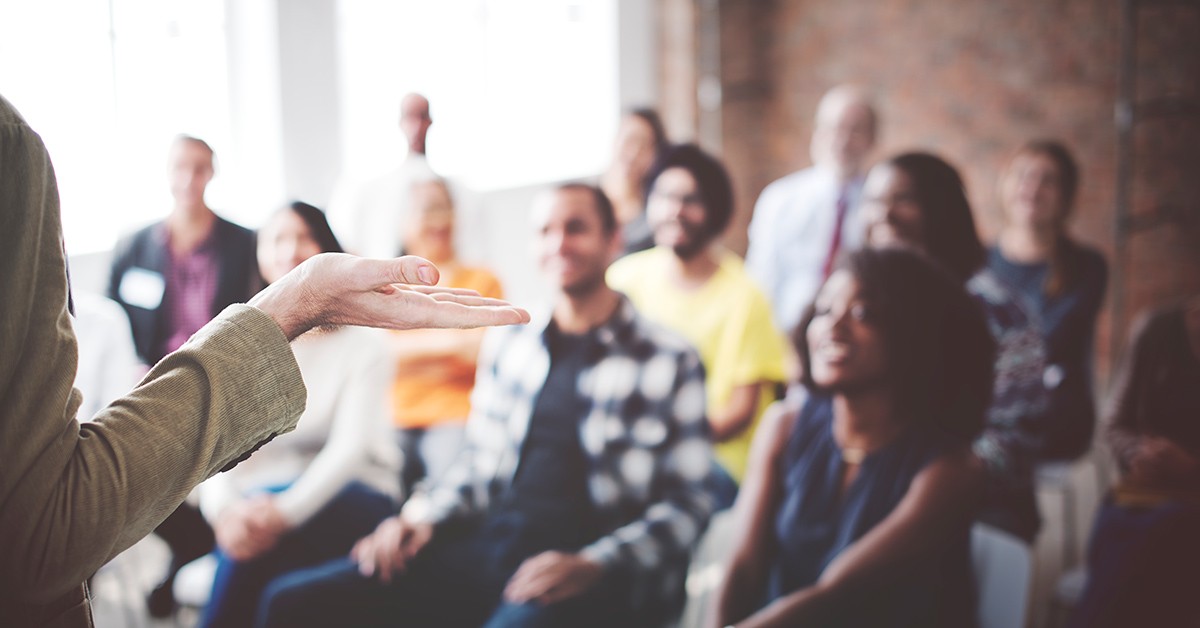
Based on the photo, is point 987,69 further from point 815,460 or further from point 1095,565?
point 815,460

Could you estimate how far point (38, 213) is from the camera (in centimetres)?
75

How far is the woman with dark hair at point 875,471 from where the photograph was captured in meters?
1.88

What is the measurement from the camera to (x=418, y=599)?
2.09m

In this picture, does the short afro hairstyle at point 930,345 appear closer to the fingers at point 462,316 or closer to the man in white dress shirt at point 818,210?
the fingers at point 462,316

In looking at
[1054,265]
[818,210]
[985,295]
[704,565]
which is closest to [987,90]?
[818,210]

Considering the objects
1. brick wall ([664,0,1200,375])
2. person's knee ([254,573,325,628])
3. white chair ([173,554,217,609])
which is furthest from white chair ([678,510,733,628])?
brick wall ([664,0,1200,375])

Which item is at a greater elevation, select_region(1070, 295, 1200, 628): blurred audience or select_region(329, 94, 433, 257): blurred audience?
select_region(329, 94, 433, 257): blurred audience

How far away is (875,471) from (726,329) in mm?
920

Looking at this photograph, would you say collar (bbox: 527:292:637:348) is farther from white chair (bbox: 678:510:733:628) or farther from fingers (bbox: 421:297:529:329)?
fingers (bbox: 421:297:529:329)

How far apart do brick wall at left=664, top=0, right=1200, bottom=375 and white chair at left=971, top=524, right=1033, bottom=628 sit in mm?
3477

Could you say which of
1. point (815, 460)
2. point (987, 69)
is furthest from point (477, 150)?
point (987, 69)

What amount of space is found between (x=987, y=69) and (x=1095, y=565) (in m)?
3.85

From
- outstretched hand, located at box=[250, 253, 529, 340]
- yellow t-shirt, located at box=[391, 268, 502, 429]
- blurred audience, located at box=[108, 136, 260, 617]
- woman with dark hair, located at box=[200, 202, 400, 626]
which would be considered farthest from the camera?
yellow t-shirt, located at box=[391, 268, 502, 429]

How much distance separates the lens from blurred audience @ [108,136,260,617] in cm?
176
